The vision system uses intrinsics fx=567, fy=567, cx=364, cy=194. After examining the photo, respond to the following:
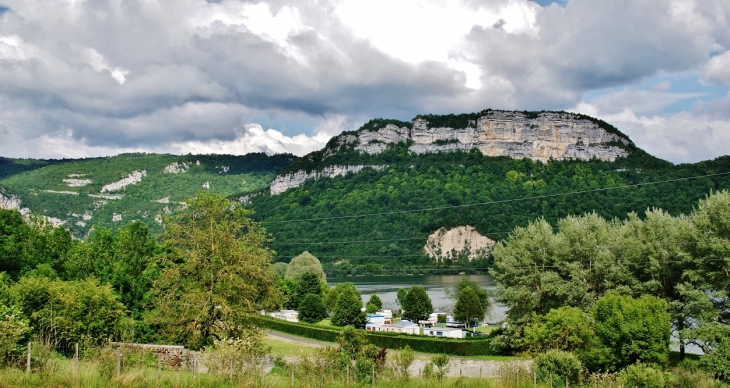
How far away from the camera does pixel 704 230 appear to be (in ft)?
80.4

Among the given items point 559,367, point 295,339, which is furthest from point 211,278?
point 295,339

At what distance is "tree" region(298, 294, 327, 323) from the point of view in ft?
155

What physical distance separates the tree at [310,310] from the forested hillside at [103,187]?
3337 inches

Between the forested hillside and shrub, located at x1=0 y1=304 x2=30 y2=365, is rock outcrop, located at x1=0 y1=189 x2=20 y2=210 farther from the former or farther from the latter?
shrub, located at x1=0 y1=304 x2=30 y2=365

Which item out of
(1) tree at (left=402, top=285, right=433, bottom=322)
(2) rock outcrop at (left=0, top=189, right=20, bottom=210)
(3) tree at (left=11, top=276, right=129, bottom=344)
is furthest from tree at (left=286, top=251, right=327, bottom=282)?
(2) rock outcrop at (left=0, top=189, right=20, bottom=210)

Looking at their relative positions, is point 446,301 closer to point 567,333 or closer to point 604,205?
point 604,205

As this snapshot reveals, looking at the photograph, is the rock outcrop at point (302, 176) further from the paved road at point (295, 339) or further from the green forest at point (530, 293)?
the green forest at point (530, 293)

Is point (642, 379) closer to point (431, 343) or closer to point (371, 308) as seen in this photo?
point (431, 343)

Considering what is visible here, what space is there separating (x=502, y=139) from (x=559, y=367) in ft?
485

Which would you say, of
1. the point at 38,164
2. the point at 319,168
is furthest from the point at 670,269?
the point at 38,164

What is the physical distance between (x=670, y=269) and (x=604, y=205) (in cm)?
6426

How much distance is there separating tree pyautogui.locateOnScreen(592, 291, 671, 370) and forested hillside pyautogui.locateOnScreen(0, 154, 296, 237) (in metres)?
114

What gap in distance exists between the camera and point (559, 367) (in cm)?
Result: 1614

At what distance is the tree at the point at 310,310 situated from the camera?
1858 inches
